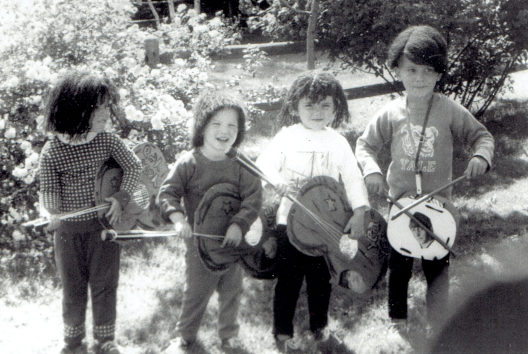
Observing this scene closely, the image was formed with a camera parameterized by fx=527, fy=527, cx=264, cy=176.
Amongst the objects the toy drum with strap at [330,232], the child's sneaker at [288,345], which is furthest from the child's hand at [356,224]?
the child's sneaker at [288,345]

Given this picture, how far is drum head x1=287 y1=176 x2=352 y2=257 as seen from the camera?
2.44 meters

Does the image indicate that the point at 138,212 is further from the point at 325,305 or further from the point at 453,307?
the point at 453,307

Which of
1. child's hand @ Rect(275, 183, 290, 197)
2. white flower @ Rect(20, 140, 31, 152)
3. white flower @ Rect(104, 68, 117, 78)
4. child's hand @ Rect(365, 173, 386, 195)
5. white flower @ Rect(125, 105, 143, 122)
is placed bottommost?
white flower @ Rect(20, 140, 31, 152)

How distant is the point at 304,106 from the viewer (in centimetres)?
254

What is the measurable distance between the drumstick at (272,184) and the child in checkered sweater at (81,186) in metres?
0.54

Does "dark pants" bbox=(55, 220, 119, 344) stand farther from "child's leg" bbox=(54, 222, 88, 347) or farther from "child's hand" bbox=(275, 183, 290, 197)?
"child's hand" bbox=(275, 183, 290, 197)

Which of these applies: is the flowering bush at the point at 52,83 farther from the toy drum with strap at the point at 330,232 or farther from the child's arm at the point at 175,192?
the toy drum with strap at the point at 330,232

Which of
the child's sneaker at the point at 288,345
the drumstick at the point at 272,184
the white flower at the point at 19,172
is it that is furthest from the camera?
the white flower at the point at 19,172

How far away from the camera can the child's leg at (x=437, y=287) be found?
107 inches

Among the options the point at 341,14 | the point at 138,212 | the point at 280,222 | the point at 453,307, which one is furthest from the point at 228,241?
the point at 341,14

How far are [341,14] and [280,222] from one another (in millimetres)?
3161

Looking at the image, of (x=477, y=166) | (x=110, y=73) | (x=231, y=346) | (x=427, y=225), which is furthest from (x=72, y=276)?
(x=477, y=166)

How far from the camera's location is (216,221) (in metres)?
2.35

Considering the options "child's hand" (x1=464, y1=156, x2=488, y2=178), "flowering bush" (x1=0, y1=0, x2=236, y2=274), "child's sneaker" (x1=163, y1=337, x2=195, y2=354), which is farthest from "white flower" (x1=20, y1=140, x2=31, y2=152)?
"child's hand" (x1=464, y1=156, x2=488, y2=178)
